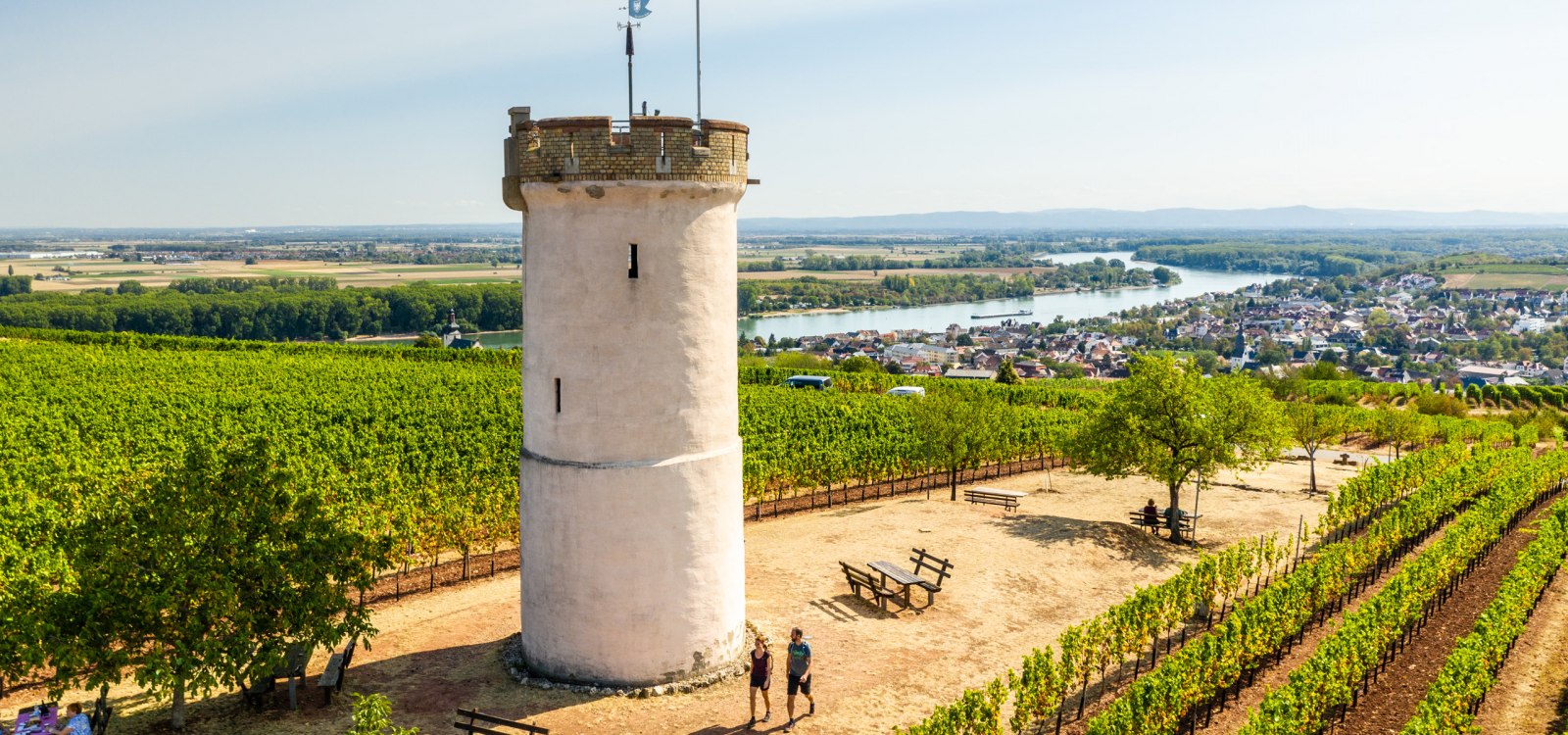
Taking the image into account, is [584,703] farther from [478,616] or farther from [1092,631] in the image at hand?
[1092,631]

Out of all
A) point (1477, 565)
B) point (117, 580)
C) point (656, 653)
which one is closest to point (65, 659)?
point (117, 580)

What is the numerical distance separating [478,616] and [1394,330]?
185673 millimetres

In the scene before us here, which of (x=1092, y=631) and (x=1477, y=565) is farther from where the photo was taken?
(x=1477, y=565)

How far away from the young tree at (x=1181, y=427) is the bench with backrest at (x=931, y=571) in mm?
6850

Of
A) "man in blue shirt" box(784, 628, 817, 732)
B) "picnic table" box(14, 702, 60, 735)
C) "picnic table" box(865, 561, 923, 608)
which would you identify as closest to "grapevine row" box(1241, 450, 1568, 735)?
"man in blue shirt" box(784, 628, 817, 732)

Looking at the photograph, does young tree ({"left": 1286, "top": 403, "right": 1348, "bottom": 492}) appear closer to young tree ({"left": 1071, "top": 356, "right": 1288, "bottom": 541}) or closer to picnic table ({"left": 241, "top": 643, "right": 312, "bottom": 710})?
young tree ({"left": 1071, "top": 356, "right": 1288, "bottom": 541})

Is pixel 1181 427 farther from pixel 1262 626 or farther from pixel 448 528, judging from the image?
pixel 448 528

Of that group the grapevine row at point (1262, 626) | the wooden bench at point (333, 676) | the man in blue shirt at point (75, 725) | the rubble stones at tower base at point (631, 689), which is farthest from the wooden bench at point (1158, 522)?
the man in blue shirt at point (75, 725)

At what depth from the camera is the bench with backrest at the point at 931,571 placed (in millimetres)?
19808

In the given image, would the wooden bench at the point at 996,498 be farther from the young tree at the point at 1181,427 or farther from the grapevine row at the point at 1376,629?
the grapevine row at the point at 1376,629

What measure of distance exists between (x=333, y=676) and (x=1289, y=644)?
16014 mm

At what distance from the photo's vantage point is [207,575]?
13297mm

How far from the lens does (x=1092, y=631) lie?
1600 cm

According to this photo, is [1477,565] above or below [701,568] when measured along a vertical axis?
below
